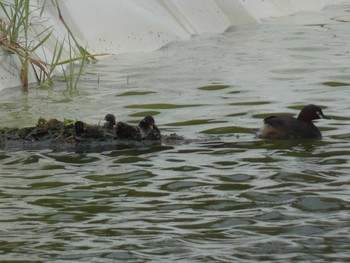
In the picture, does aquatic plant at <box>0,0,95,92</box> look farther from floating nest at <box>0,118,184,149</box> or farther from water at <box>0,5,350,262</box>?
floating nest at <box>0,118,184,149</box>

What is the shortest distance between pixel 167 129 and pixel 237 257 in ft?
16.9

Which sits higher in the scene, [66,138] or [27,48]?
[27,48]

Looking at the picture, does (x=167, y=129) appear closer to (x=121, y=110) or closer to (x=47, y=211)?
(x=121, y=110)

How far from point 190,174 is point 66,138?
1959mm

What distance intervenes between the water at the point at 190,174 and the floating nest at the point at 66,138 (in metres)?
0.18

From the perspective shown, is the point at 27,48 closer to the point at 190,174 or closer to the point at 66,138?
the point at 66,138

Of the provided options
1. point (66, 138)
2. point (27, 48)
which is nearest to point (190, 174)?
point (66, 138)

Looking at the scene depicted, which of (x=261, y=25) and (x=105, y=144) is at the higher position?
(x=261, y=25)

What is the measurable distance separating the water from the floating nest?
18 cm

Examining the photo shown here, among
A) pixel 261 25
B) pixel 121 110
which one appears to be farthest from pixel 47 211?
pixel 261 25

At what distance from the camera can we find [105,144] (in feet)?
42.3

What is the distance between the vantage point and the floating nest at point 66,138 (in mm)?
12875

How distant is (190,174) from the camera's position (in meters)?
11.5

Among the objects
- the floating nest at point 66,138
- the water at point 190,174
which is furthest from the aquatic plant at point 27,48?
the floating nest at point 66,138
